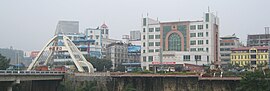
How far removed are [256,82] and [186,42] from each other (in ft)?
164

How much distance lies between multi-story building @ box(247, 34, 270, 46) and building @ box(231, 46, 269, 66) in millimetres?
25438

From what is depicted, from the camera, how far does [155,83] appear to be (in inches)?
2291

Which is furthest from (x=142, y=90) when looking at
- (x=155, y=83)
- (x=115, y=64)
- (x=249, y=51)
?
(x=115, y=64)

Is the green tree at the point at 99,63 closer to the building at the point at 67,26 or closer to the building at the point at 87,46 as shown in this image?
the building at the point at 87,46

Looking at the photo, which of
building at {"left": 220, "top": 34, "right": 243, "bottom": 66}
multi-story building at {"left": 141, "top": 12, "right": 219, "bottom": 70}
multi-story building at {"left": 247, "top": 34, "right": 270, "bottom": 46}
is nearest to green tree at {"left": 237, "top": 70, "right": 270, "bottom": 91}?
multi-story building at {"left": 141, "top": 12, "right": 219, "bottom": 70}

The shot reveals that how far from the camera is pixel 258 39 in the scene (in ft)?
430

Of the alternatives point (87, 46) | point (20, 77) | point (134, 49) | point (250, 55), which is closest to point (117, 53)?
point (134, 49)

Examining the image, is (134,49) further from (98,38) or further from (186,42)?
(186,42)

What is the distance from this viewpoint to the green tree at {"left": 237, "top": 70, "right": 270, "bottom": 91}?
151 ft

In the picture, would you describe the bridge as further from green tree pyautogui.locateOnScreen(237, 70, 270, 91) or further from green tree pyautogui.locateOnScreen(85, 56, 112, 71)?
green tree pyautogui.locateOnScreen(85, 56, 112, 71)

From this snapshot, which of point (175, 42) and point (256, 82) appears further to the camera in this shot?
point (175, 42)

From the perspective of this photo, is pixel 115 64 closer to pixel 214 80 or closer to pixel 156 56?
pixel 156 56

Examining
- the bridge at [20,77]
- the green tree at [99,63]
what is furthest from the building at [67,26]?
the bridge at [20,77]

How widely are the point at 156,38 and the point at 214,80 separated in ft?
157
